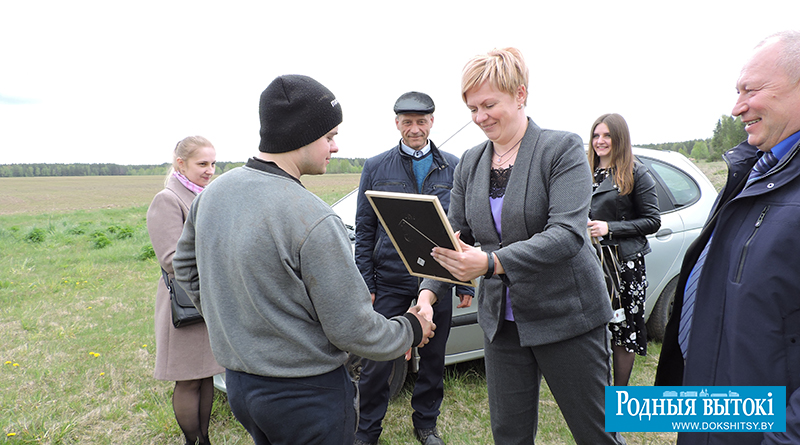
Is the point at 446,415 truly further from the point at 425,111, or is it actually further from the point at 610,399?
the point at 425,111

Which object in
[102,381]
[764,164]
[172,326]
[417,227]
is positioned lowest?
[102,381]

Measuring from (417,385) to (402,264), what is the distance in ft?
2.86

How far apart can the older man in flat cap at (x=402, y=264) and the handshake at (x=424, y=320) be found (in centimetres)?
88

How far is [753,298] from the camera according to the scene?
129 centimetres

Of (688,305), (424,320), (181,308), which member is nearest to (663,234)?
(688,305)

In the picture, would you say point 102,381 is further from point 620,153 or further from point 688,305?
point 620,153

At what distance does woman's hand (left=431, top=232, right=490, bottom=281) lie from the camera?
1690 mm

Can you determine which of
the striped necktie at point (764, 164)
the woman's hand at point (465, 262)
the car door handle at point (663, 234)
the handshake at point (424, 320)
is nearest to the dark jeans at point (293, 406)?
the handshake at point (424, 320)

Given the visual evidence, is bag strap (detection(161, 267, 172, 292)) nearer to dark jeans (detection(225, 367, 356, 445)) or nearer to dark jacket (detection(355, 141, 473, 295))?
dark jacket (detection(355, 141, 473, 295))

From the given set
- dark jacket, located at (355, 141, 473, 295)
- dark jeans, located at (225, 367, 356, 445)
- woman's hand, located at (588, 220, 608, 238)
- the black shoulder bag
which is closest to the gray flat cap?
dark jacket, located at (355, 141, 473, 295)

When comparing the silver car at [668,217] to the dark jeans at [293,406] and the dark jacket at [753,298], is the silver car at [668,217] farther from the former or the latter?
the dark jacket at [753,298]

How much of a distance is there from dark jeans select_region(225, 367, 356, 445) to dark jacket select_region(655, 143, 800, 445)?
123 cm

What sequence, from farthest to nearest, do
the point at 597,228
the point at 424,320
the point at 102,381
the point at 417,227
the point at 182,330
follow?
the point at 102,381
the point at 597,228
the point at 182,330
the point at 424,320
the point at 417,227

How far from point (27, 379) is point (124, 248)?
7269mm
